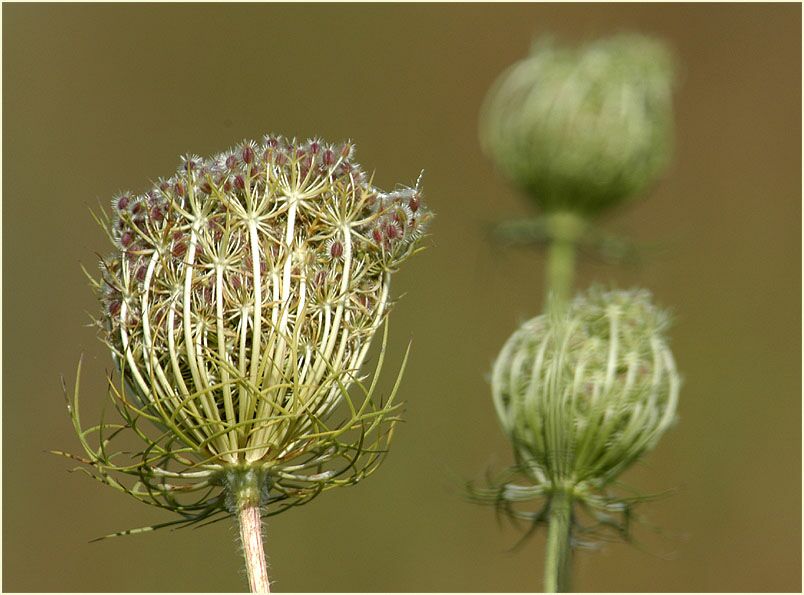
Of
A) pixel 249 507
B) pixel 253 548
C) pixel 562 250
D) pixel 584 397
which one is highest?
pixel 562 250

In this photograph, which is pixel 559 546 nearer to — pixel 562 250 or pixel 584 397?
pixel 584 397

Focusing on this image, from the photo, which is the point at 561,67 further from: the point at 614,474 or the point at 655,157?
the point at 614,474

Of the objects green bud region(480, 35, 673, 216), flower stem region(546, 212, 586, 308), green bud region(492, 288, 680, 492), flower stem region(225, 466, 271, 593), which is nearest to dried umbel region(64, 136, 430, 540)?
flower stem region(225, 466, 271, 593)

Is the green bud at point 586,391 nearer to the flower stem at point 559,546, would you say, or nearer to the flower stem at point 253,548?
the flower stem at point 559,546

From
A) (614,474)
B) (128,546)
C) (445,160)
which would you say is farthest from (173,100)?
(614,474)

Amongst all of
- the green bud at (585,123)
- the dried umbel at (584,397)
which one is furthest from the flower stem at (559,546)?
the green bud at (585,123)

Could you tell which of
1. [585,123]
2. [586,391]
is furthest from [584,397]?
[585,123]

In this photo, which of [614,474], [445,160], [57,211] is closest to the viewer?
[614,474]
